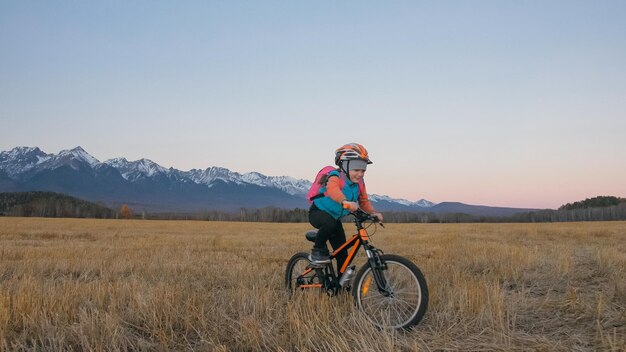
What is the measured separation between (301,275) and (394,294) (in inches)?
77.8

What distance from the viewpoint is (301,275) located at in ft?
21.1

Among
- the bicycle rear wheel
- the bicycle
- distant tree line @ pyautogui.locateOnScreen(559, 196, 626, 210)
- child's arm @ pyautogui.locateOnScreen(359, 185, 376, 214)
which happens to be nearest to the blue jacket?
child's arm @ pyautogui.locateOnScreen(359, 185, 376, 214)

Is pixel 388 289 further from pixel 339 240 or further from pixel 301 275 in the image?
pixel 301 275

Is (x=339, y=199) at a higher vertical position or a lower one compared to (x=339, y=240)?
higher

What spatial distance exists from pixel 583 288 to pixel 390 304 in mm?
4518

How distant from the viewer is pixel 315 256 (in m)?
5.90

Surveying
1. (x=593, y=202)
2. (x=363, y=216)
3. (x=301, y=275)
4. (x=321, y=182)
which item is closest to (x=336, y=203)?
(x=321, y=182)

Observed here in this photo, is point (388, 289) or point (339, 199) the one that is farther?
point (339, 199)

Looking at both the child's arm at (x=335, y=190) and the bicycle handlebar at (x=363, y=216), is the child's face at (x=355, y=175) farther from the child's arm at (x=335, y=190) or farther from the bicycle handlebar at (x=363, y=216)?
the bicycle handlebar at (x=363, y=216)

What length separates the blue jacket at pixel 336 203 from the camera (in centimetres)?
564

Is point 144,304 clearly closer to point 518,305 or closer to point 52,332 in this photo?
point 52,332

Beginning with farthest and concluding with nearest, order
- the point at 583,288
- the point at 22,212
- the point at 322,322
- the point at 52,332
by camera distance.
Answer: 1. the point at 22,212
2. the point at 583,288
3. the point at 322,322
4. the point at 52,332

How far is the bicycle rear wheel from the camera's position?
6.21 meters

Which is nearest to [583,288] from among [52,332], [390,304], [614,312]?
[614,312]
